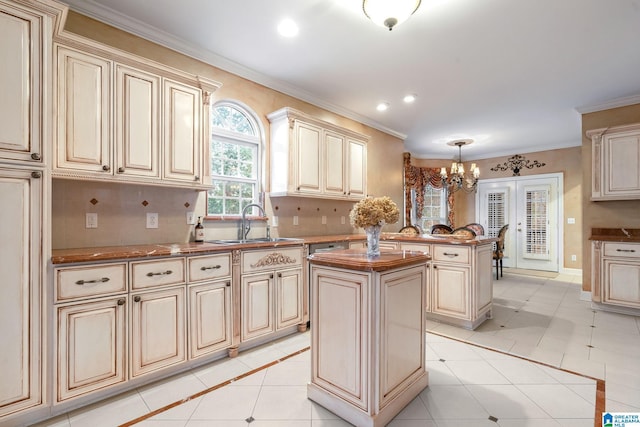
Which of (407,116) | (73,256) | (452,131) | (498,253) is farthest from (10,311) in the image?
(498,253)

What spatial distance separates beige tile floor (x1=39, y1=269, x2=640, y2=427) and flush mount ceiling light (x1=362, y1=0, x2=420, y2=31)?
2.52 meters

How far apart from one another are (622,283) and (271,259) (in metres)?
4.25

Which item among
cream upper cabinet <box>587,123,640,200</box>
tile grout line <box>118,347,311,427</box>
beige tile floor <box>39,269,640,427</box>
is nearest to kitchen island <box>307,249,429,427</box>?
beige tile floor <box>39,269,640,427</box>

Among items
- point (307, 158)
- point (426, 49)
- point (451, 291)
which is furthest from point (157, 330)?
point (426, 49)

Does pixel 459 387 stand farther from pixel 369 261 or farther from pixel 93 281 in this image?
pixel 93 281

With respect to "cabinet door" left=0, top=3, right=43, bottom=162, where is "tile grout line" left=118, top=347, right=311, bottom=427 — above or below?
below

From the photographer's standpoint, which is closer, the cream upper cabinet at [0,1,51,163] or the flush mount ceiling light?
the cream upper cabinet at [0,1,51,163]

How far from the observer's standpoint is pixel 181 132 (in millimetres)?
2590

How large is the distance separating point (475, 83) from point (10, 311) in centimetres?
452

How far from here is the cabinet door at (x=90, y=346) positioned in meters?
1.80

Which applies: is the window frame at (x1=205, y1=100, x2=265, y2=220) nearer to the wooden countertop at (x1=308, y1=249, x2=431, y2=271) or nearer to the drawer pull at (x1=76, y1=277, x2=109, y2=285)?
the drawer pull at (x1=76, y1=277, x2=109, y2=285)

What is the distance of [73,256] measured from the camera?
1828mm

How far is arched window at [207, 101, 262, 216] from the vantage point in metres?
3.22

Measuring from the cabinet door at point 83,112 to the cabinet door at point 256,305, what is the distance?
1.37 m
